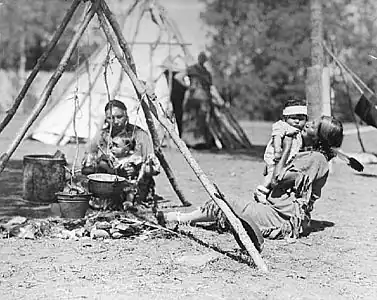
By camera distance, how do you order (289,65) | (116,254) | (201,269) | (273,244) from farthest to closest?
(289,65)
(273,244)
(116,254)
(201,269)

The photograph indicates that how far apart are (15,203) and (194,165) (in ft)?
10.6

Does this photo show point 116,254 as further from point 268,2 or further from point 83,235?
point 268,2


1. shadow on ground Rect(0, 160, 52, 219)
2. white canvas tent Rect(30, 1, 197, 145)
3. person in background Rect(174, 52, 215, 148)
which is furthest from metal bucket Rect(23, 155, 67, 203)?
person in background Rect(174, 52, 215, 148)

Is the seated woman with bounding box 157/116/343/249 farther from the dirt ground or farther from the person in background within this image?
the person in background

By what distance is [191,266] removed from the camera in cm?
591

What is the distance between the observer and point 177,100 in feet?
57.8

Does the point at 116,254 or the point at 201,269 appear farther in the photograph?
the point at 116,254

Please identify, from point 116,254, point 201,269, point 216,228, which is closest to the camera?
point 201,269

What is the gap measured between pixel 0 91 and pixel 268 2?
1356 centimetres

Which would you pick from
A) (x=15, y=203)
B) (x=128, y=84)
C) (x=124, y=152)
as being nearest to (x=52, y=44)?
(x=124, y=152)

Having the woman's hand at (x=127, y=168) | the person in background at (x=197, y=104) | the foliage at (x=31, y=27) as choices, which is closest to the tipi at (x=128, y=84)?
the person in background at (x=197, y=104)

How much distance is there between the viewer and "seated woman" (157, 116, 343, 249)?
279 inches

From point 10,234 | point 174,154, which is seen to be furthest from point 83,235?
point 174,154

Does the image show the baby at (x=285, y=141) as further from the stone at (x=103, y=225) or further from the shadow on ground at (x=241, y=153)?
the shadow on ground at (x=241, y=153)
